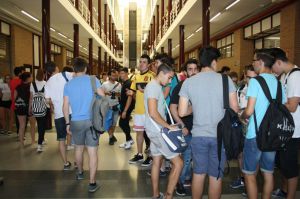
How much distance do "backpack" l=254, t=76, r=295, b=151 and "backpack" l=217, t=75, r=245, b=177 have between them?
8.5 inches

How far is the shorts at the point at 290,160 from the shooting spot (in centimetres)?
368

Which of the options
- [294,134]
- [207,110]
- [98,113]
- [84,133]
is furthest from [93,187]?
[294,134]

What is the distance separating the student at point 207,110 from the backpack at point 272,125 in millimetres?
309

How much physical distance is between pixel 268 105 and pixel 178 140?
98cm

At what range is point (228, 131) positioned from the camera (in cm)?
306

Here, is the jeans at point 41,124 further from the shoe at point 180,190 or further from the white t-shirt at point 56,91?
the shoe at point 180,190

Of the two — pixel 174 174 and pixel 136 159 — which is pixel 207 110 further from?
pixel 136 159

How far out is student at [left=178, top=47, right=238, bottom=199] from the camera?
10.3 feet

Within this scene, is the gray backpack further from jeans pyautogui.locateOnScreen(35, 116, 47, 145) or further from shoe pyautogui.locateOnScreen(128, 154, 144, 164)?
jeans pyautogui.locateOnScreen(35, 116, 47, 145)

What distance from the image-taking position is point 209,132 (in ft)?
10.3

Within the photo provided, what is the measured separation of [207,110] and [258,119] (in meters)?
0.53

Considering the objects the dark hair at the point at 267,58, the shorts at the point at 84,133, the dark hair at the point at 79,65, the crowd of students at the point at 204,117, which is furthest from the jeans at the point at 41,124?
the dark hair at the point at 267,58

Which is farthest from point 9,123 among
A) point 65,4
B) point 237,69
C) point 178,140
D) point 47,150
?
point 237,69

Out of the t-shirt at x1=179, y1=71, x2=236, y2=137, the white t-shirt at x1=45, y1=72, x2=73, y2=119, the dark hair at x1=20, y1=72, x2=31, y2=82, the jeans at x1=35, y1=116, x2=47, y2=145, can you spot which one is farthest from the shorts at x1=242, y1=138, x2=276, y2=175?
the dark hair at x1=20, y1=72, x2=31, y2=82
